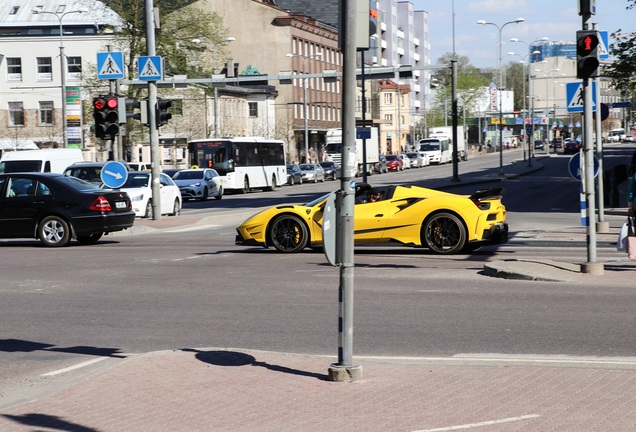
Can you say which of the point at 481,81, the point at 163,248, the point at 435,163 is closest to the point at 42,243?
the point at 163,248

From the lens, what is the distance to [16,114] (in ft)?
276

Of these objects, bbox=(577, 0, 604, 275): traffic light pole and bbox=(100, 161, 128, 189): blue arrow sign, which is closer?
bbox=(577, 0, 604, 275): traffic light pole

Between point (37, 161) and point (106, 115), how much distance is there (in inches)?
538

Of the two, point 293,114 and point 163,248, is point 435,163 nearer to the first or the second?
point 293,114

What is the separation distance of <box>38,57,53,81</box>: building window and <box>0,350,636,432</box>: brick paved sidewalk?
257 feet

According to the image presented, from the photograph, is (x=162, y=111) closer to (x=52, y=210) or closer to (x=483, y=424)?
(x=52, y=210)

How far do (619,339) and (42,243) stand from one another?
15.8m

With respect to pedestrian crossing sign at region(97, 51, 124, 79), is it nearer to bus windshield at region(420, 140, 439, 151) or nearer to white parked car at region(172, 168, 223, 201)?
white parked car at region(172, 168, 223, 201)

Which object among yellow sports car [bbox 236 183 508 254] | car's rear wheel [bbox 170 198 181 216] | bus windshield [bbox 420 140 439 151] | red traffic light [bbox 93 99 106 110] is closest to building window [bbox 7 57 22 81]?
bus windshield [bbox 420 140 439 151]

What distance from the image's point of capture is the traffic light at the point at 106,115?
28453 millimetres

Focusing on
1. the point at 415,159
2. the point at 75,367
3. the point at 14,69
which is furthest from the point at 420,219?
the point at 415,159

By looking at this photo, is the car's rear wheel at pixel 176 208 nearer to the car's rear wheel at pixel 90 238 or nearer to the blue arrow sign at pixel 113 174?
the blue arrow sign at pixel 113 174

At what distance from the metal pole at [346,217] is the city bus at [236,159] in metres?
52.9

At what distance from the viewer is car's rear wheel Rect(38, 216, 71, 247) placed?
23.4 m
